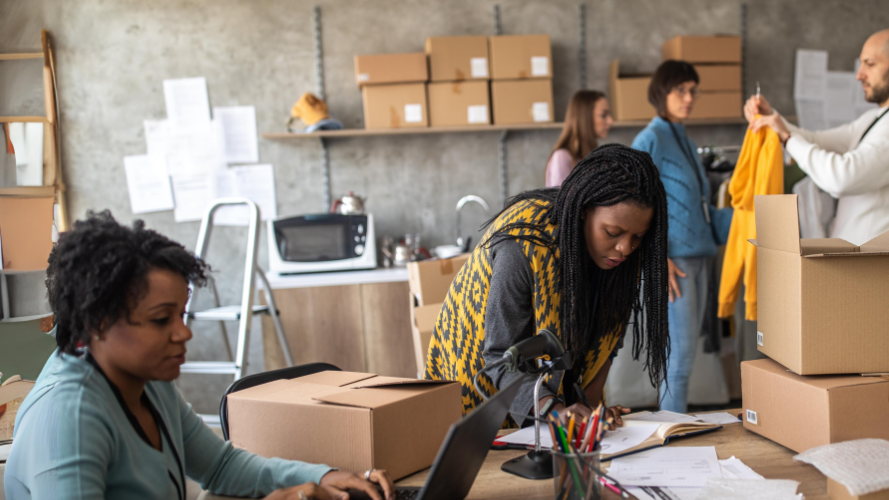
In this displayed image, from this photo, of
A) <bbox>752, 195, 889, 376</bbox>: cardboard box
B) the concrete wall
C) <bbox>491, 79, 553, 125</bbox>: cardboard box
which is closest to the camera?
<bbox>752, 195, 889, 376</bbox>: cardboard box

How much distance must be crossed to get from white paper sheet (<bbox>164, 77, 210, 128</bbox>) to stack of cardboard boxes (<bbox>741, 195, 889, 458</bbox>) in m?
3.30

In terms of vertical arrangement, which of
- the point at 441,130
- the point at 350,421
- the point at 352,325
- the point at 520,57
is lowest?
the point at 352,325

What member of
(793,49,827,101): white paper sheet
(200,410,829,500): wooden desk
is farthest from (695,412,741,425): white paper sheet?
(793,49,827,101): white paper sheet

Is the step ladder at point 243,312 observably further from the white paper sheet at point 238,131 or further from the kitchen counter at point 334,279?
the white paper sheet at point 238,131

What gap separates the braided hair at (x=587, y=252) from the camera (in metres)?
1.25

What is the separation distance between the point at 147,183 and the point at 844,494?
3666 millimetres

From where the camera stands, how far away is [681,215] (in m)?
2.40

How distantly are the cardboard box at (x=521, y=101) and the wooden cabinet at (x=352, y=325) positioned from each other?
3.78 feet

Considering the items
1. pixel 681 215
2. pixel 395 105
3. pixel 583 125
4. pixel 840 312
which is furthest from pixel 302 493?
pixel 395 105

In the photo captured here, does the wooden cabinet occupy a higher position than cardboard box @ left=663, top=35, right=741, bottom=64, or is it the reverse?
cardboard box @ left=663, top=35, right=741, bottom=64

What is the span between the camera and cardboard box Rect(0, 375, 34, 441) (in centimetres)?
133

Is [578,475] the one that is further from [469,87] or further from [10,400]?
[469,87]

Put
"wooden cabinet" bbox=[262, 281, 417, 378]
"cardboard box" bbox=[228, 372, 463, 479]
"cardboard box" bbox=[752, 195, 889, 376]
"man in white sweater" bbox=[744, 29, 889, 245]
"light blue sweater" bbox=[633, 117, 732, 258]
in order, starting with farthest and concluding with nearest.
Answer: "wooden cabinet" bbox=[262, 281, 417, 378] → "light blue sweater" bbox=[633, 117, 732, 258] → "man in white sweater" bbox=[744, 29, 889, 245] → "cardboard box" bbox=[752, 195, 889, 376] → "cardboard box" bbox=[228, 372, 463, 479]

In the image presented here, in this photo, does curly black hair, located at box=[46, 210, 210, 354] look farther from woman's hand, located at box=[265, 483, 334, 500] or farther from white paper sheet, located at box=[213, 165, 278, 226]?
white paper sheet, located at box=[213, 165, 278, 226]
